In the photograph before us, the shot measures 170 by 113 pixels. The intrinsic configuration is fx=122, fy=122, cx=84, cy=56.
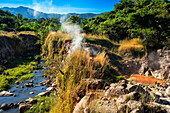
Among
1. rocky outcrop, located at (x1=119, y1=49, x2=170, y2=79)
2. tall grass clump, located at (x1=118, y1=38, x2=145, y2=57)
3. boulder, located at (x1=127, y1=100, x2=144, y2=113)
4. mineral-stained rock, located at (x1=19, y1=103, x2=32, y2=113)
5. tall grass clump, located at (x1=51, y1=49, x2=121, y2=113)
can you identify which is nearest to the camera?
boulder, located at (x1=127, y1=100, x2=144, y2=113)

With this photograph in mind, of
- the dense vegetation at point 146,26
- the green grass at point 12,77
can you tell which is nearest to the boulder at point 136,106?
the green grass at point 12,77

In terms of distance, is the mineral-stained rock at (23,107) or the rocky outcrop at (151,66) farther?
the rocky outcrop at (151,66)

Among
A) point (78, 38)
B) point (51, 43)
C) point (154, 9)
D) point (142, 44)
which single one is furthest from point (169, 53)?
point (51, 43)

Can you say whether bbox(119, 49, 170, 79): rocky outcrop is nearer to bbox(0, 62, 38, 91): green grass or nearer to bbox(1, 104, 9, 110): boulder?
bbox(1, 104, 9, 110): boulder

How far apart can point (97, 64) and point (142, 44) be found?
8027 millimetres

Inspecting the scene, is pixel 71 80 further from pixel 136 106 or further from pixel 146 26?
pixel 146 26

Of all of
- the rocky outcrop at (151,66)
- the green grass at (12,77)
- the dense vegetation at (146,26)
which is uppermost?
the dense vegetation at (146,26)

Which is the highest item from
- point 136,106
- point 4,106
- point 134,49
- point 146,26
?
point 146,26

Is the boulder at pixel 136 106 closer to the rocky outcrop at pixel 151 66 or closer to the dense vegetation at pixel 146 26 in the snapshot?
the rocky outcrop at pixel 151 66

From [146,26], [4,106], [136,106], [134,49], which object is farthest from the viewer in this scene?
[146,26]

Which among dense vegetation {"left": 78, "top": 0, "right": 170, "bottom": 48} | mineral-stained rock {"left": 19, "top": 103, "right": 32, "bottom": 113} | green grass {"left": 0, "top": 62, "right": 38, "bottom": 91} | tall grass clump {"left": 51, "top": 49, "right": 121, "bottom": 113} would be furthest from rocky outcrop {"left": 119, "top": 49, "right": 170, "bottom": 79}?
→ green grass {"left": 0, "top": 62, "right": 38, "bottom": 91}

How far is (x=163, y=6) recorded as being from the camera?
477 inches

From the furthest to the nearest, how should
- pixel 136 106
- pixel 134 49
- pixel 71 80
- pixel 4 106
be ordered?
pixel 134 49, pixel 4 106, pixel 71 80, pixel 136 106

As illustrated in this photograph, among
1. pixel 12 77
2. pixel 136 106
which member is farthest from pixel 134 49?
pixel 12 77
